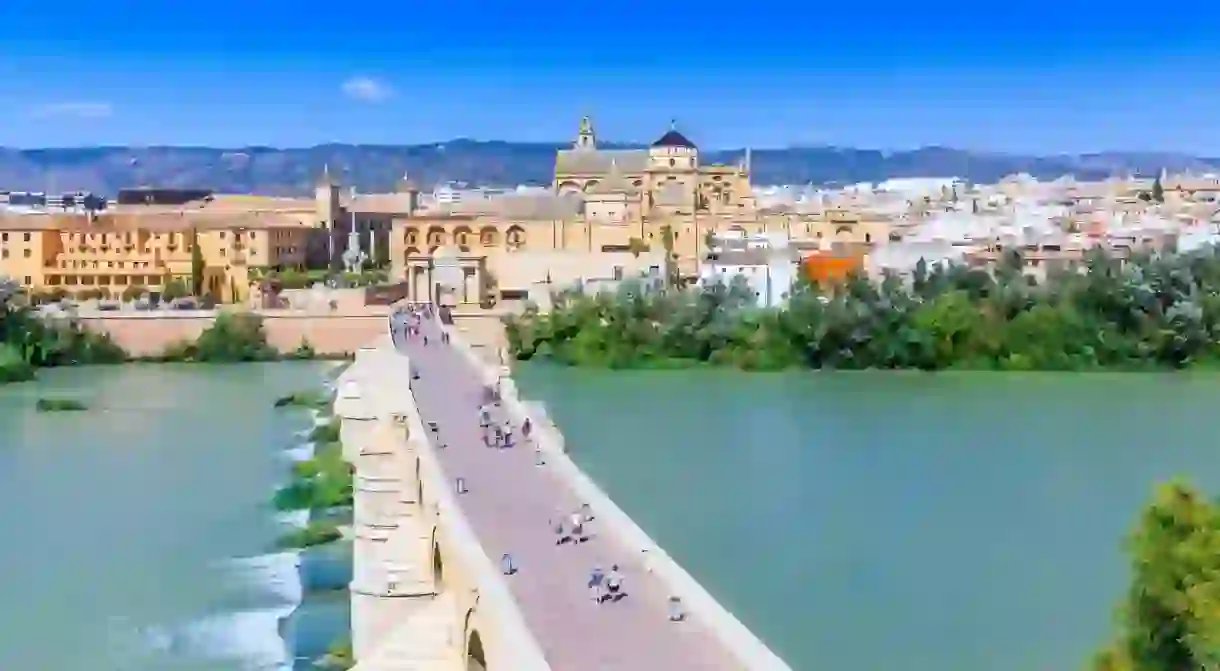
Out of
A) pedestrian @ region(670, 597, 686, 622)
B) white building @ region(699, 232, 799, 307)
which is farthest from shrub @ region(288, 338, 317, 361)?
pedestrian @ region(670, 597, 686, 622)

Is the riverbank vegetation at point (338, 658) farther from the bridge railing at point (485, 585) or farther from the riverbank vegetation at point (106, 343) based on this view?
the riverbank vegetation at point (106, 343)

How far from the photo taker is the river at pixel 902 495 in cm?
990

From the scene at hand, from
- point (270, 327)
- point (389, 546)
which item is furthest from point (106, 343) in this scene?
point (389, 546)

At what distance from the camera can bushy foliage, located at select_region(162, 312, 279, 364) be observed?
28016mm

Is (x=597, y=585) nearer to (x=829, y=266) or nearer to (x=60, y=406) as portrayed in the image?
(x=60, y=406)

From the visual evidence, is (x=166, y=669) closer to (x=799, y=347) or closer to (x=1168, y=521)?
(x=1168, y=521)

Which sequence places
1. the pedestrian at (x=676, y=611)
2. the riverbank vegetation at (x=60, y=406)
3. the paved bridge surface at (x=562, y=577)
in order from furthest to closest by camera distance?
the riverbank vegetation at (x=60, y=406) → the pedestrian at (x=676, y=611) → the paved bridge surface at (x=562, y=577)

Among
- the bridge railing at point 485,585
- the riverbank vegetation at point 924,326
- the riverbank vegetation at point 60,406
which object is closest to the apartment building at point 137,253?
the riverbank vegetation at point 924,326

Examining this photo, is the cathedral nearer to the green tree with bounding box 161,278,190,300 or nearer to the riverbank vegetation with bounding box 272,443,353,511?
the green tree with bounding box 161,278,190,300

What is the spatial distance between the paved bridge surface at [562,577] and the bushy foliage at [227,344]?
16137 millimetres

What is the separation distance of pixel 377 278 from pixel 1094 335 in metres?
14.3

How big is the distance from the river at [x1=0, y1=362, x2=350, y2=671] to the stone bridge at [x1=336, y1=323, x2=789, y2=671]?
712 mm

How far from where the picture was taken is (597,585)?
7336mm

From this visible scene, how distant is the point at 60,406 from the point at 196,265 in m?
13.6
